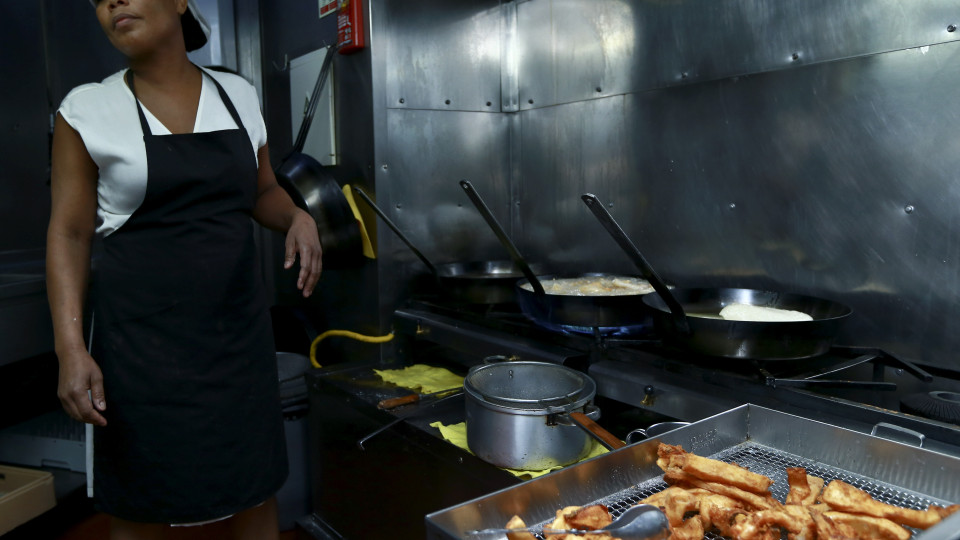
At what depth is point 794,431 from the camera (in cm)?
104

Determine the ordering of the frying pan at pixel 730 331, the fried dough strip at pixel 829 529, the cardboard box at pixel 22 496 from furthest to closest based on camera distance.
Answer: the cardboard box at pixel 22 496 → the frying pan at pixel 730 331 → the fried dough strip at pixel 829 529

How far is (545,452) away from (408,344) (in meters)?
1.25

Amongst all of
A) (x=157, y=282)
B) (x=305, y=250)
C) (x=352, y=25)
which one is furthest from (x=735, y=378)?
(x=352, y=25)

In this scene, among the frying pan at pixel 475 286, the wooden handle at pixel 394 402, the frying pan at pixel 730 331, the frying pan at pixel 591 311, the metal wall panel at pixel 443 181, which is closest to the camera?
the frying pan at pixel 730 331

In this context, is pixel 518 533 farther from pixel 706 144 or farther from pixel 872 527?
pixel 706 144

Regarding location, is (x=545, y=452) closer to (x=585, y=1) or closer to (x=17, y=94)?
(x=585, y=1)

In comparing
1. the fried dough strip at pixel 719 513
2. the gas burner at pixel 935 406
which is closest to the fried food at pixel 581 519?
the fried dough strip at pixel 719 513

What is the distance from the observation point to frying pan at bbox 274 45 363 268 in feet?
8.43

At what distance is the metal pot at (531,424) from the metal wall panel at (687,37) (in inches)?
45.1

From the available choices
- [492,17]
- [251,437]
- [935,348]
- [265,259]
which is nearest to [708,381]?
[935,348]

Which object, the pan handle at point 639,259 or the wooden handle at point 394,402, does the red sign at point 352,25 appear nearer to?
the wooden handle at point 394,402

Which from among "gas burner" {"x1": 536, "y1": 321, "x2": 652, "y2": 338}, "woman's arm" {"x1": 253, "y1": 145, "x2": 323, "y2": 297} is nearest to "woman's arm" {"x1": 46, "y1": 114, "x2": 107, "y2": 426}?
"woman's arm" {"x1": 253, "y1": 145, "x2": 323, "y2": 297}

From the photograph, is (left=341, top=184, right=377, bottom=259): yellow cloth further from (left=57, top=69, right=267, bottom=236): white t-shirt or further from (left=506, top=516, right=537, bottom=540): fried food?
(left=506, top=516, right=537, bottom=540): fried food

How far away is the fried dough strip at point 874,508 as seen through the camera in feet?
2.61
